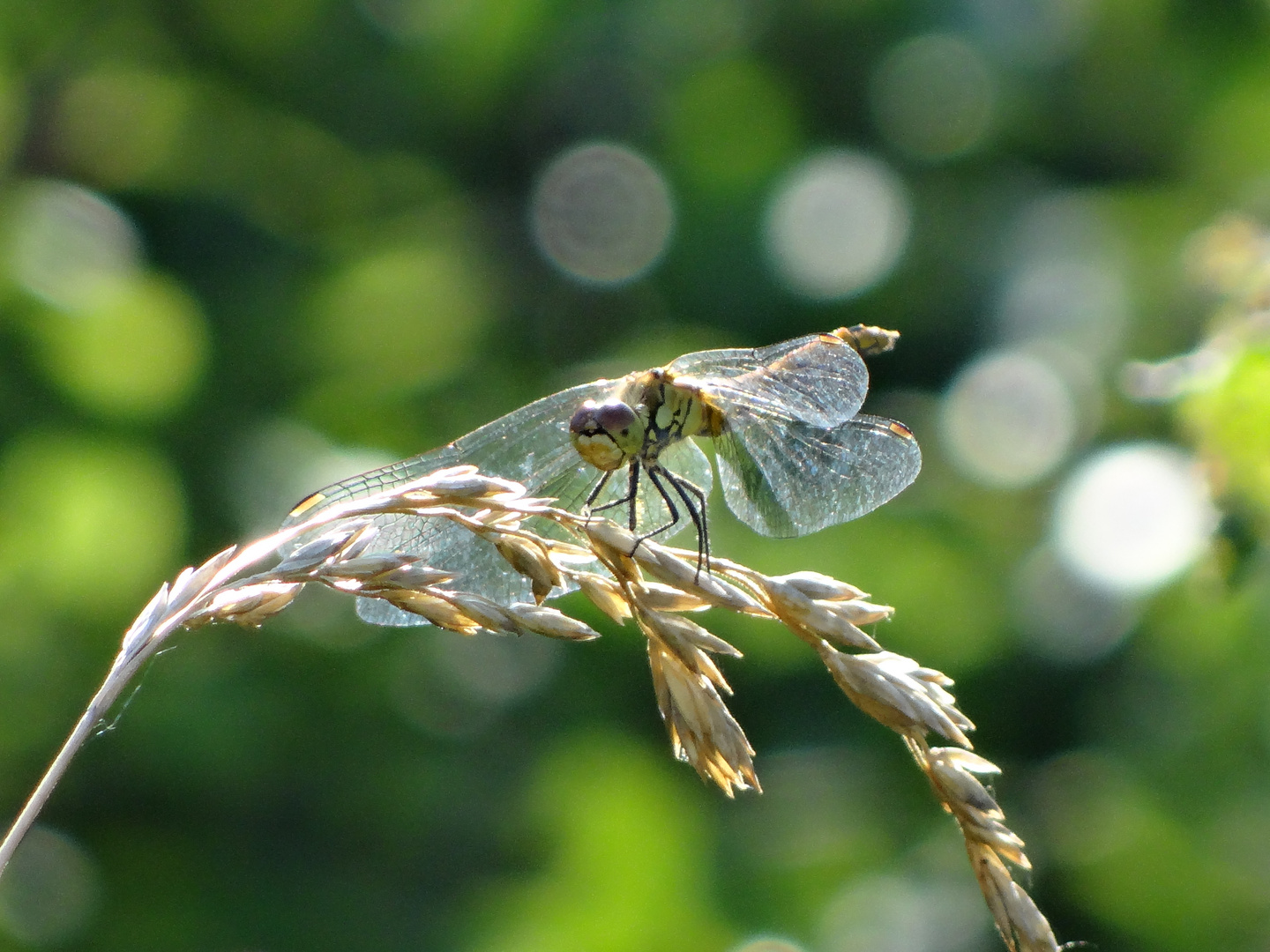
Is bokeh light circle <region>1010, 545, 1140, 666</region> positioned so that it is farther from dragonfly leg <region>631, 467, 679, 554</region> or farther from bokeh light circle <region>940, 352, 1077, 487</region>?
dragonfly leg <region>631, 467, 679, 554</region>

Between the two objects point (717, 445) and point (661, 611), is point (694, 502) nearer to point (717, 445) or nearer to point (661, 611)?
point (717, 445)

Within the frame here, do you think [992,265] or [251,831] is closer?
[251,831]

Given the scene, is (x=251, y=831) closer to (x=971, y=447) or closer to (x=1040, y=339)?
(x=971, y=447)

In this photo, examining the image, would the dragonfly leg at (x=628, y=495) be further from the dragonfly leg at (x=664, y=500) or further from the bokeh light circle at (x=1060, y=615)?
the bokeh light circle at (x=1060, y=615)

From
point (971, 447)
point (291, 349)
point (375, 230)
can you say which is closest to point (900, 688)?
point (971, 447)

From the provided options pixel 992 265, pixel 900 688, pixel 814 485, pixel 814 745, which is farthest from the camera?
pixel 992 265

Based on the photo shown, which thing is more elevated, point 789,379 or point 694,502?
point 789,379

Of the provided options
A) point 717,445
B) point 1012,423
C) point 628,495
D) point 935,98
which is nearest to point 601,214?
point 935,98
